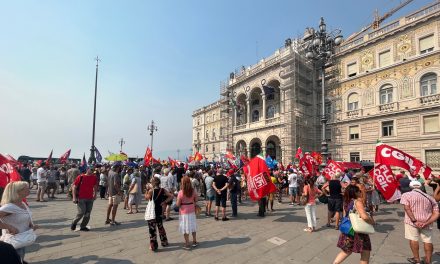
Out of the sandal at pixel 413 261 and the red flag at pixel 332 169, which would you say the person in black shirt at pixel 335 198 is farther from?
the red flag at pixel 332 169

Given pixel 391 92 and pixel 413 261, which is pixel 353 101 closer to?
pixel 391 92

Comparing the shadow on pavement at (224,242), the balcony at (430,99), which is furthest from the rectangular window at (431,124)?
the shadow on pavement at (224,242)

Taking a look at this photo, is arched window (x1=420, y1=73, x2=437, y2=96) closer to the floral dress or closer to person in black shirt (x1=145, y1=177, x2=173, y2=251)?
the floral dress

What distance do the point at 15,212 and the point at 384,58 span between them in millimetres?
28527

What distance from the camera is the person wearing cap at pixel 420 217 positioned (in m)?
4.62

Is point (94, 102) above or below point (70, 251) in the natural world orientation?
above

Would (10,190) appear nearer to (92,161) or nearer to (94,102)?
(92,161)

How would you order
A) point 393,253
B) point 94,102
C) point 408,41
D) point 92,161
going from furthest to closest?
point 94,102
point 92,161
point 408,41
point 393,253

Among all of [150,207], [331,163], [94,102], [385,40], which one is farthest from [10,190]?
[385,40]

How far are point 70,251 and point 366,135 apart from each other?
25.6 metres

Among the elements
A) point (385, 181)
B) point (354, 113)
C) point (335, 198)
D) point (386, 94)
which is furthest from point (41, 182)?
point (386, 94)

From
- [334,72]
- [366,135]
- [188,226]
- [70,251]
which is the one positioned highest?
[334,72]

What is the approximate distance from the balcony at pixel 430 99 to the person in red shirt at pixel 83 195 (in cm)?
2454

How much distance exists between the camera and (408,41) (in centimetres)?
2209
